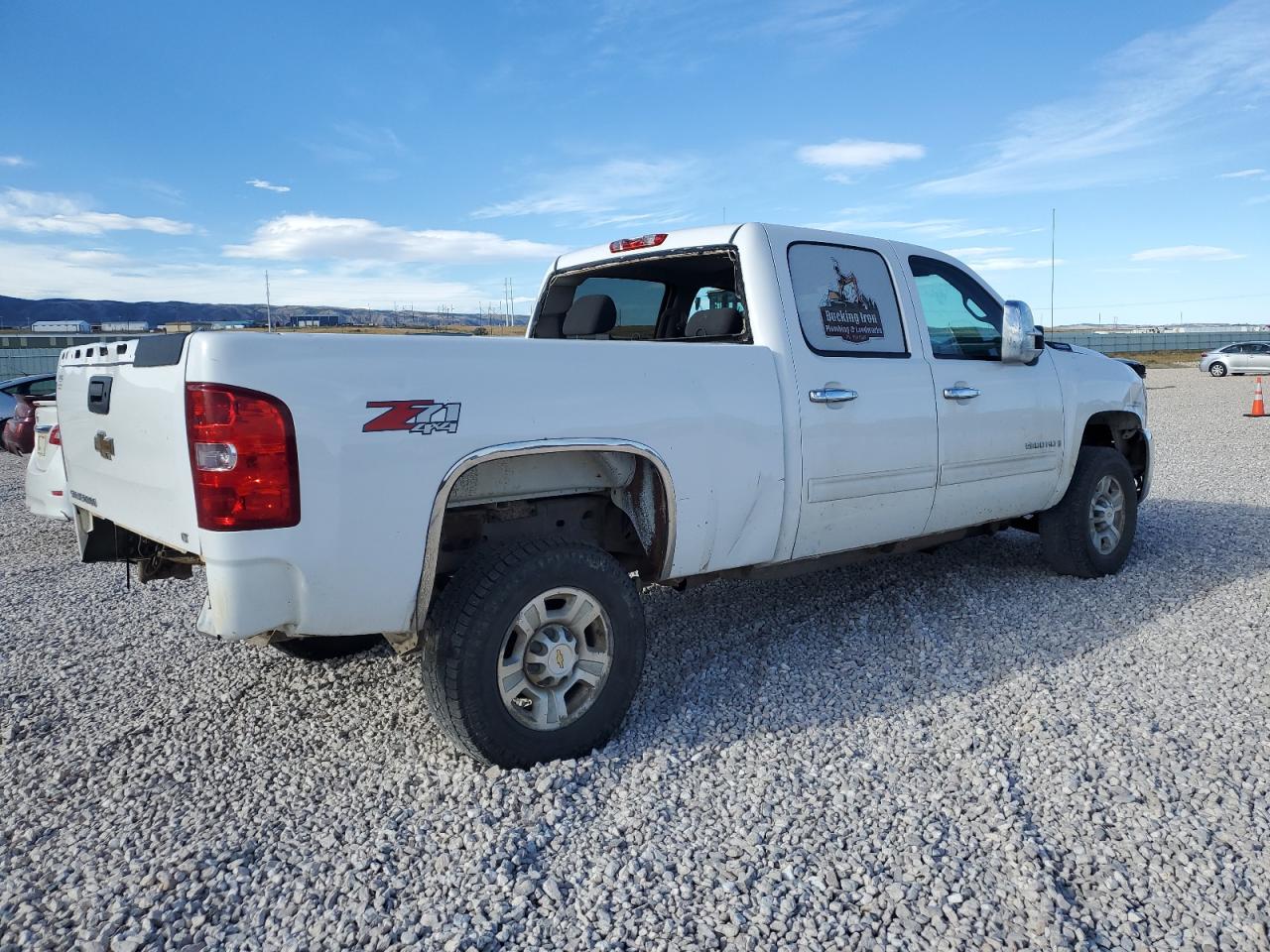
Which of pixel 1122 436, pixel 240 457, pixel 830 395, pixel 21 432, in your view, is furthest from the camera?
pixel 21 432

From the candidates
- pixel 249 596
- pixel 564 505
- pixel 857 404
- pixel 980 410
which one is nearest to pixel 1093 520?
pixel 980 410

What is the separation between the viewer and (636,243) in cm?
477

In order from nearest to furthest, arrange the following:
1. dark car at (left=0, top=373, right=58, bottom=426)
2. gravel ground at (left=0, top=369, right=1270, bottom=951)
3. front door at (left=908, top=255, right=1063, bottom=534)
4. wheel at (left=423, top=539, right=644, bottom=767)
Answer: gravel ground at (left=0, top=369, right=1270, bottom=951) → wheel at (left=423, top=539, right=644, bottom=767) → front door at (left=908, top=255, right=1063, bottom=534) → dark car at (left=0, top=373, right=58, bottom=426)

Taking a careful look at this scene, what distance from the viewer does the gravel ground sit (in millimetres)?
2482

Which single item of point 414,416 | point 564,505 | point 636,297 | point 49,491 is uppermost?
point 636,297

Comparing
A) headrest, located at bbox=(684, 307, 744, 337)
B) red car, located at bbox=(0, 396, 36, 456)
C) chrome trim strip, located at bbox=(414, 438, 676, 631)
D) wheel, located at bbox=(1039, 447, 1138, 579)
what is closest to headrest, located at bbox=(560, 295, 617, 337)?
headrest, located at bbox=(684, 307, 744, 337)

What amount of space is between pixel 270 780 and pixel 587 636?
1239 millimetres

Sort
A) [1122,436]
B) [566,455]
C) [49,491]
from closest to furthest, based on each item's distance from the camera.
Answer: [566,455] → [49,491] → [1122,436]

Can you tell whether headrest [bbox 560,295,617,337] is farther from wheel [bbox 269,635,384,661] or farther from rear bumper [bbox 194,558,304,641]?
rear bumper [bbox 194,558,304,641]

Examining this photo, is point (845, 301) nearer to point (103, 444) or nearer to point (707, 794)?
point (707, 794)

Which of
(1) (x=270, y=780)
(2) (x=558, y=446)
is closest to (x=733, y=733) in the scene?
(2) (x=558, y=446)

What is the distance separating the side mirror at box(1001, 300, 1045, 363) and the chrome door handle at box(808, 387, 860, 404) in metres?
1.32

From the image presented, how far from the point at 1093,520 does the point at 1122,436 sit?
800mm

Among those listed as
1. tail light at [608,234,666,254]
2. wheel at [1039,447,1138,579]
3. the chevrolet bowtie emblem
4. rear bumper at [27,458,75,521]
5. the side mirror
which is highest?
tail light at [608,234,666,254]
